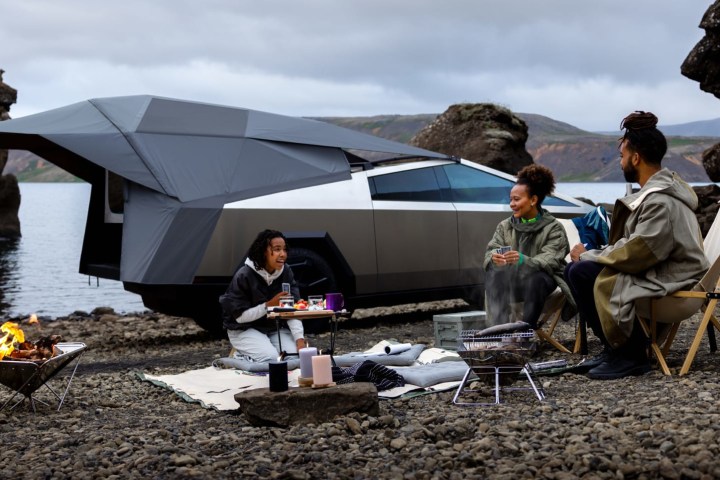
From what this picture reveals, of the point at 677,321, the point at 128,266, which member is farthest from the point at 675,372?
the point at 128,266

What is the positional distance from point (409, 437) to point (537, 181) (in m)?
3.57

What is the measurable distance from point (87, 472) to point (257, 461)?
782 millimetres

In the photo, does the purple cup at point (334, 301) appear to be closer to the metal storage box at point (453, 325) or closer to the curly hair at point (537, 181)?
the metal storage box at point (453, 325)

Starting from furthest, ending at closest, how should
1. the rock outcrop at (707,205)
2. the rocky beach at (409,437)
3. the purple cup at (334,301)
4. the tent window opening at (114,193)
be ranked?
1. the rock outcrop at (707,205)
2. the tent window opening at (114,193)
3. the purple cup at (334,301)
4. the rocky beach at (409,437)

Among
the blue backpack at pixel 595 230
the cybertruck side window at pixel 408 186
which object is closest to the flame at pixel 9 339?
the cybertruck side window at pixel 408 186

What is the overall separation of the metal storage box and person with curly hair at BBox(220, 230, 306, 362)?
1.34 m

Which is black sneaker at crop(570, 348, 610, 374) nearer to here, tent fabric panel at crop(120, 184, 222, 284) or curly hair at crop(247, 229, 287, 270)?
curly hair at crop(247, 229, 287, 270)

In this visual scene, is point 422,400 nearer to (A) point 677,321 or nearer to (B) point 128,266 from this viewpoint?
(A) point 677,321

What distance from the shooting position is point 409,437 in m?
4.66

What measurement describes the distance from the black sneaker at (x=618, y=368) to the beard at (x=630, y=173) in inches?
46.1

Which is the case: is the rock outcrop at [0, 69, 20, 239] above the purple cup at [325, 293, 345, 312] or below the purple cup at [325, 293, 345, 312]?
above

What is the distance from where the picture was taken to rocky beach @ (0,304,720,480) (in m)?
4.09

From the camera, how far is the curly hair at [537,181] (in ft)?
25.2

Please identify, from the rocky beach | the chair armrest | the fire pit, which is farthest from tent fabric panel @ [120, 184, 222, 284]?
the chair armrest
